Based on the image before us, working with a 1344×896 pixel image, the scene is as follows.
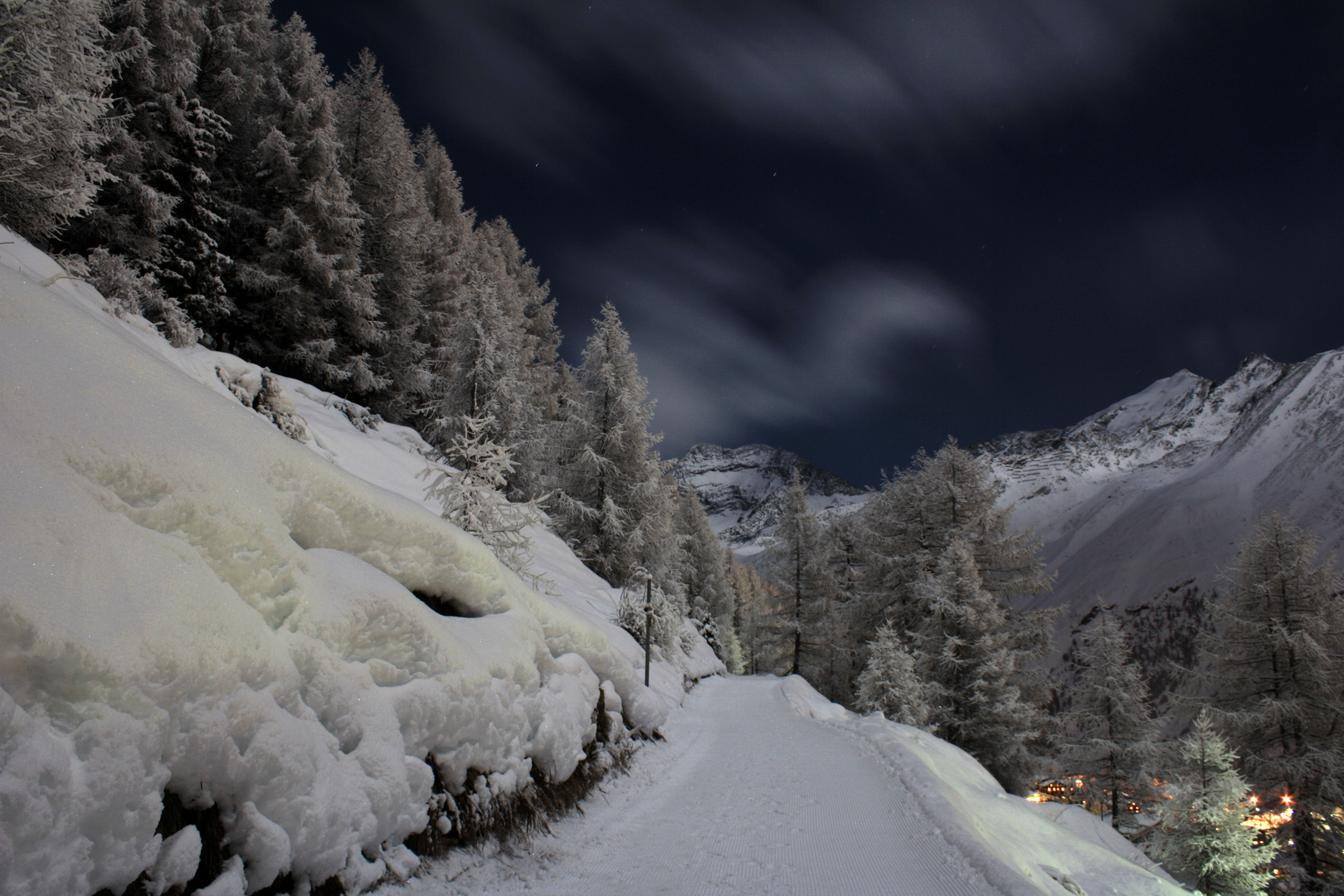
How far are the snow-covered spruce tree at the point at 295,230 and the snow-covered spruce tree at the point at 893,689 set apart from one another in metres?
18.9

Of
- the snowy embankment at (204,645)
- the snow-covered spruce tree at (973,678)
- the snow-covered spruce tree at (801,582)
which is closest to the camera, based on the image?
the snowy embankment at (204,645)

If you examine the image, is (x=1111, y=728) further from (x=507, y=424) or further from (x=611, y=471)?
(x=507, y=424)

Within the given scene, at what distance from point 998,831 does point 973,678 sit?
10.4m

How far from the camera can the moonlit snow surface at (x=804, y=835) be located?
4387 millimetres

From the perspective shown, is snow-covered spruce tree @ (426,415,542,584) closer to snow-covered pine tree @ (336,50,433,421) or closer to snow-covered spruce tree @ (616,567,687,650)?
snow-covered spruce tree @ (616,567,687,650)

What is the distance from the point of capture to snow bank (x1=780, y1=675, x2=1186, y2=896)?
200 inches

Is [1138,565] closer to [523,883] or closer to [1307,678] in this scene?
[1307,678]

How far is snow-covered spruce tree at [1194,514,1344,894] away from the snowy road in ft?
47.6

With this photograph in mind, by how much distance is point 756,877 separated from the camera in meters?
4.57

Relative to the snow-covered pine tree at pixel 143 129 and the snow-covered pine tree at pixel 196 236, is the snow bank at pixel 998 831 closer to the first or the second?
the snow-covered pine tree at pixel 196 236

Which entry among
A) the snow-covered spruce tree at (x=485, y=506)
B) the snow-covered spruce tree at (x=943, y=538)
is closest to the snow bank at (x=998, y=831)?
the snow-covered spruce tree at (x=485, y=506)

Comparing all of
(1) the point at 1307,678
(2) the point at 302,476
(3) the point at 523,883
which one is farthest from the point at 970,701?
(2) the point at 302,476

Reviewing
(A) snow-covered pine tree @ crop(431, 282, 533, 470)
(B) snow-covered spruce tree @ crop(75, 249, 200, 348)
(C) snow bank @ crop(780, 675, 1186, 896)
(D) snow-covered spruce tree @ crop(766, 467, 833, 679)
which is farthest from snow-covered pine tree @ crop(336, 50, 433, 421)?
(C) snow bank @ crop(780, 675, 1186, 896)

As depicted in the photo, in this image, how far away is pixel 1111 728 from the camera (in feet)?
70.1
